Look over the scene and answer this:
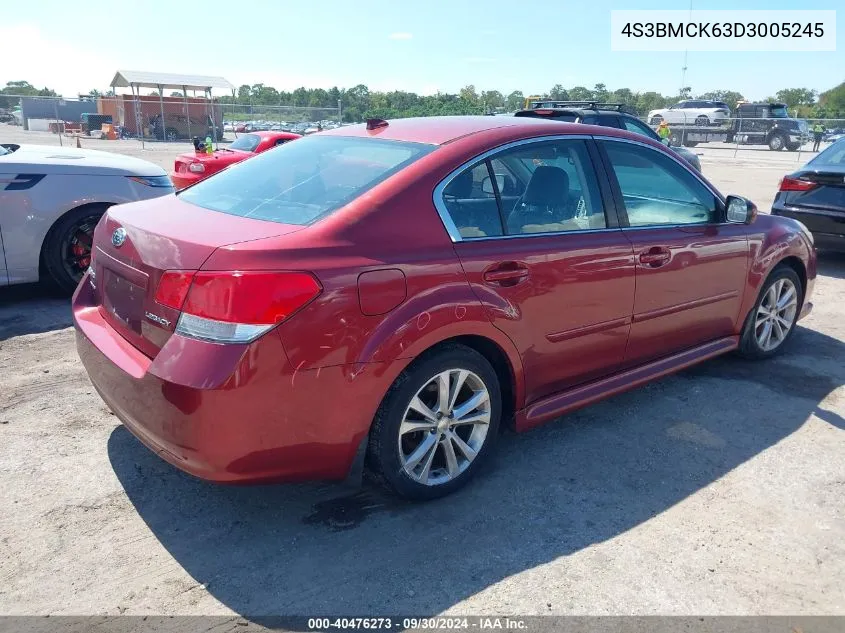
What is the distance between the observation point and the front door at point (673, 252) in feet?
12.3

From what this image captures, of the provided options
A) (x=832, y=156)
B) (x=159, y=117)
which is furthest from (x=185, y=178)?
(x=159, y=117)

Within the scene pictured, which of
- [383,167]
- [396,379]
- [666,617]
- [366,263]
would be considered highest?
[383,167]

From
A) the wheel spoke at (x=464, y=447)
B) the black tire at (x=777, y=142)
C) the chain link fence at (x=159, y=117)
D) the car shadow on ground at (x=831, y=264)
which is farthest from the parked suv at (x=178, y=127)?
the wheel spoke at (x=464, y=447)

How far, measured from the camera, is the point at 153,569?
102 inches

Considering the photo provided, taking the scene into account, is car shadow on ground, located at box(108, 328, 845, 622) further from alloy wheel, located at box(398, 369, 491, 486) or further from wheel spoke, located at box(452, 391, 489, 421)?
wheel spoke, located at box(452, 391, 489, 421)

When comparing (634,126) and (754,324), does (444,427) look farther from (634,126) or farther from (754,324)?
(634,126)

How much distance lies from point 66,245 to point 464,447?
4269 mm

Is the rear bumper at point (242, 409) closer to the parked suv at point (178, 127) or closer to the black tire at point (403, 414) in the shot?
the black tire at point (403, 414)

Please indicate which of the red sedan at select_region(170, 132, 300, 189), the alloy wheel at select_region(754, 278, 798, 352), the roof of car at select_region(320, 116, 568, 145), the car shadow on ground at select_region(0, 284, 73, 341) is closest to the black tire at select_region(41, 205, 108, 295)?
the car shadow on ground at select_region(0, 284, 73, 341)

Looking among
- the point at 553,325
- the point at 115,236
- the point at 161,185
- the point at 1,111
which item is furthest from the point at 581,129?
the point at 1,111

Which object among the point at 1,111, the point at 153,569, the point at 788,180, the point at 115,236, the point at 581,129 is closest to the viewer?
the point at 153,569

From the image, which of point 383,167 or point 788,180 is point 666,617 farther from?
point 788,180

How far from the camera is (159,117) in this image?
36.0 metres

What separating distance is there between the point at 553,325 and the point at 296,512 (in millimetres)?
1495
